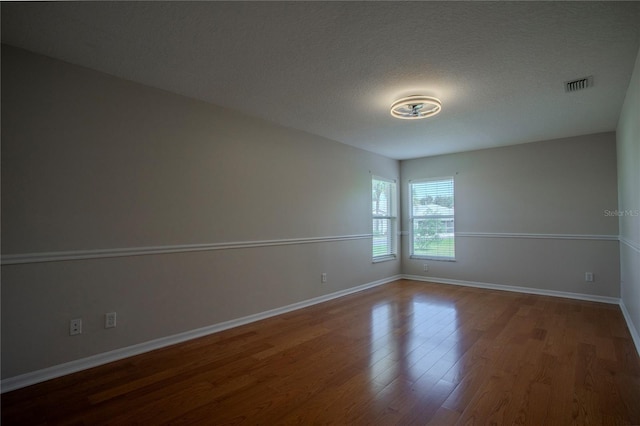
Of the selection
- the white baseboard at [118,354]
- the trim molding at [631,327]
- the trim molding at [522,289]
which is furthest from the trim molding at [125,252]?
the trim molding at [631,327]

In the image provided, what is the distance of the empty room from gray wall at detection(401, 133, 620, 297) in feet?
0.15

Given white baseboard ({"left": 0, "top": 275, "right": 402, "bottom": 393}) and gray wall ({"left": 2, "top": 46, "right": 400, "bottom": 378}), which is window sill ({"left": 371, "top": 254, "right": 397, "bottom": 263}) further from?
white baseboard ({"left": 0, "top": 275, "right": 402, "bottom": 393})

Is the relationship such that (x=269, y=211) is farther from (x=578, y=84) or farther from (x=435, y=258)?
(x=435, y=258)

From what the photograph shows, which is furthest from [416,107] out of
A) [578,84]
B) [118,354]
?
[118,354]

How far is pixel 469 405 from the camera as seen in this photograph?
1970mm

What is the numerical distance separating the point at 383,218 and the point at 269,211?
2818mm

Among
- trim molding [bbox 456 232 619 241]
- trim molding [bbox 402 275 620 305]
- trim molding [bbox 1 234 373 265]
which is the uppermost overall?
trim molding [bbox 1 234 373 265]

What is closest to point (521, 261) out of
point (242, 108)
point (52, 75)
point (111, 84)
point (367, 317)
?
point (367, 317)

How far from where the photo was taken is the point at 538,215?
4.95 metres

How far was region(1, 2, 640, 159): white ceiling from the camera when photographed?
190 centimetres

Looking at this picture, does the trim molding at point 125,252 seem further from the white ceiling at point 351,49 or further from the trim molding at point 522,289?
the trim molding at point 522,289

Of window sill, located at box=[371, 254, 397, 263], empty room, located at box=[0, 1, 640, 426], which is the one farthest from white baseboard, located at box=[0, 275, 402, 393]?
window sill, located at box=[371, 254, 397, 263]

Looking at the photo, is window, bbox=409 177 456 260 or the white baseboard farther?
window, bbox=409 177 456 260

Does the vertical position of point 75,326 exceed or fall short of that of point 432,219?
it falls short
